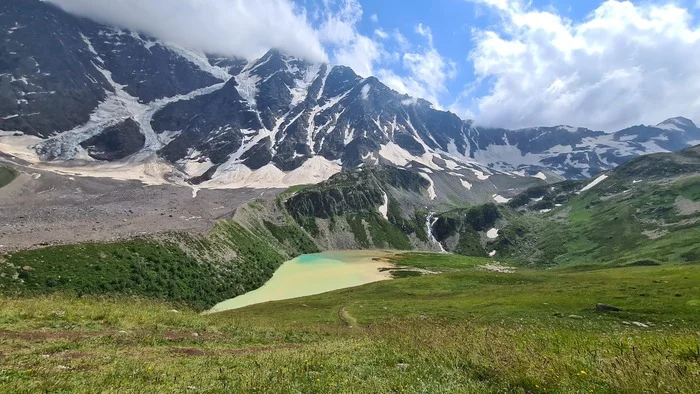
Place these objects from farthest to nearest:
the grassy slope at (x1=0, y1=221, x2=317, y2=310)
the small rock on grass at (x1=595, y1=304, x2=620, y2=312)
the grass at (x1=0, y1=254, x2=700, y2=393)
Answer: the grassy slope at (x1=0, y1=221, x2=317, y2=310), the small rock on grass at (x1=595, y1=304, x2=620, y2=312), the grass at (x1=0, y1=254, x2=700, y2=393)

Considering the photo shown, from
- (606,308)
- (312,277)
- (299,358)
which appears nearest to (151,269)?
(312,277)

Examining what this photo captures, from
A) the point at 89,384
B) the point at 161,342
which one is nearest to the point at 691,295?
the point at 161,342

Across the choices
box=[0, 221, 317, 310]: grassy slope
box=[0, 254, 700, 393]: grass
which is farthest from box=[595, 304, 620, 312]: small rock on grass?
box=[0, 221, 317, 310]: grassy slope

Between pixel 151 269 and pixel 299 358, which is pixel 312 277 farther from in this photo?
pixel 299 358

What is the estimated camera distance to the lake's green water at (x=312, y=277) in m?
95.9

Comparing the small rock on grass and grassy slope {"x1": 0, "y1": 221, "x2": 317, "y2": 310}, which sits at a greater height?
grassy slope {"x1": 0, "y1": 221, "x2": 317, "y2": 310}

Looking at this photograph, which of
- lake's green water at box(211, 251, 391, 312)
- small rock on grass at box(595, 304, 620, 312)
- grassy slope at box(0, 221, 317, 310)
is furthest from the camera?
lake's green water at box(211, 251, 391, 312)

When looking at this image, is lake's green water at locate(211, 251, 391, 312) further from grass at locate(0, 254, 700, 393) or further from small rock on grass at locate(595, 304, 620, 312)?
small rock on grass at locate(595, 304, 620, 312)

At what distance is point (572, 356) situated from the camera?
12484 mm

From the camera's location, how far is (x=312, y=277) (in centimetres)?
12669

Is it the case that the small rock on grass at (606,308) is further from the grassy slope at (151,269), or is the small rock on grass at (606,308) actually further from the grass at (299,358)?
the grassy slope at (151,269)

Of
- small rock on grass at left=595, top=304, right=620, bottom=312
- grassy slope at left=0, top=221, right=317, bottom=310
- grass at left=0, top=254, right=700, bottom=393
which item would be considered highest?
grassy slope at left=0, top=221, right=317, bottom=310

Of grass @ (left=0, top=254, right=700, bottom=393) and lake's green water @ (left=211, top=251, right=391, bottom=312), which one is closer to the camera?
grass @ (left=0, top=254, right=700, bottom=393)

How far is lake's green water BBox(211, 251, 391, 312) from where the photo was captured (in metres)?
95.9
